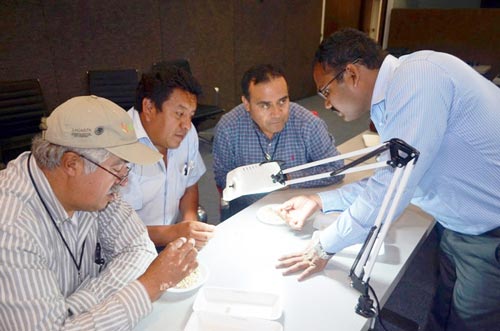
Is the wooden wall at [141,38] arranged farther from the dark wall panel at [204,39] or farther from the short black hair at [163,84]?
the short black hair at [163,84]

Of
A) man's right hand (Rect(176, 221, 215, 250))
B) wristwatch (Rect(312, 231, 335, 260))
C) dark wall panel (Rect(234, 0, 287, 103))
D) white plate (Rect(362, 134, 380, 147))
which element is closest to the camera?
wristwatch (Rect(312, 231, 335, 260))

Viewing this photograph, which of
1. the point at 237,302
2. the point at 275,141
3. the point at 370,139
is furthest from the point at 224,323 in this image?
the point at 370,139

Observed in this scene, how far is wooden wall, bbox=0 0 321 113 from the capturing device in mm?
3461

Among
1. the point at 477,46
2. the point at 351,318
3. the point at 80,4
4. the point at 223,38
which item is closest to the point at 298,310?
the point at 351,318

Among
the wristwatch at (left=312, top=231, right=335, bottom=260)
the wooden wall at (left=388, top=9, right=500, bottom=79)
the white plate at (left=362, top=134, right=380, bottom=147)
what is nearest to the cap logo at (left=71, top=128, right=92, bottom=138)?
the wristwatch at (left=312, top=231, right=335, bottom=260)

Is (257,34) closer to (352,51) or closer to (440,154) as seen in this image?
(352,51)

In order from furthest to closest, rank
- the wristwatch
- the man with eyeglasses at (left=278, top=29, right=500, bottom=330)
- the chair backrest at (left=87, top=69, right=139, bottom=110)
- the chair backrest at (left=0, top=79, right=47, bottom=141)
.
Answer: the chair backrest at (left=87, top=69, right=139, bottom=110), the chair backrest at (left=0, top=79, right=47, bottom=141), the wristwatch, the man with eyeglasses at (left=278, top=29, right=500, bottom=330)

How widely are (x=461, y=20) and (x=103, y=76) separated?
6553mm

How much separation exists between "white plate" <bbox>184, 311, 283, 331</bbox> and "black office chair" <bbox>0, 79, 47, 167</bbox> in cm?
267

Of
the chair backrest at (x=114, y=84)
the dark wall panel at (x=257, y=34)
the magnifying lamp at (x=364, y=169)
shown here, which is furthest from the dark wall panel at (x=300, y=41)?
the magnifying lamp at (x=364, y=169)

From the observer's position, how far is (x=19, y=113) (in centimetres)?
331

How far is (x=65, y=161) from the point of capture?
3.36 feet

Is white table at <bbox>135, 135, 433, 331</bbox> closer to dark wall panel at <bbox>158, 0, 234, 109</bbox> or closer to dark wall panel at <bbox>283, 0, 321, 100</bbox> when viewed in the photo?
dark wall panel at <bbox>158, 0, 234, 109</bbox>

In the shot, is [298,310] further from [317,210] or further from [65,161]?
[65,161]
